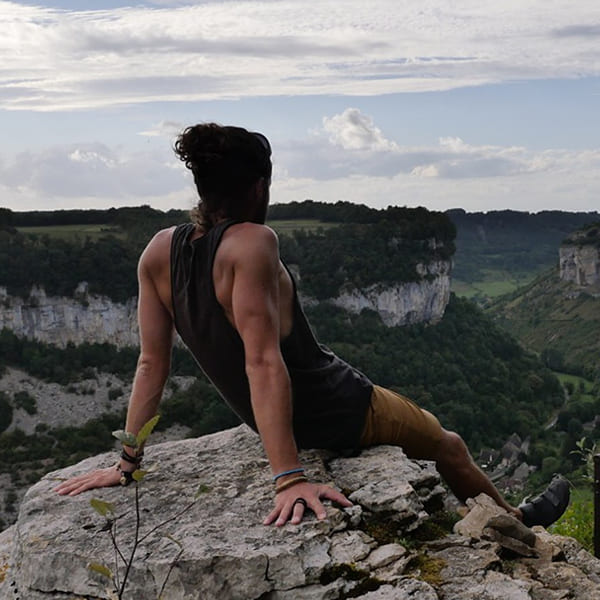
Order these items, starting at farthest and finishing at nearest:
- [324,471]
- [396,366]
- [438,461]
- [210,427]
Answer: [396,366] → [210,427] → [438,461] → [324,471]

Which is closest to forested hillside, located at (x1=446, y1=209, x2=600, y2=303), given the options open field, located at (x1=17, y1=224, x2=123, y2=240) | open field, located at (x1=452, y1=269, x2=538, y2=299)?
open field, located at (x1=452, y1=269, x2=538, y2=299)

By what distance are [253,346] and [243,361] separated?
27 centimetres

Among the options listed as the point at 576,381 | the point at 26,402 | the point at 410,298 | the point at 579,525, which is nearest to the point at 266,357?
the point at 579,525

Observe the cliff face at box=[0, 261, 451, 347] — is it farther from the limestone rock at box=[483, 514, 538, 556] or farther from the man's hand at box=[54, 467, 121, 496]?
the limestone rock at box=[483, 514, 538, 556]

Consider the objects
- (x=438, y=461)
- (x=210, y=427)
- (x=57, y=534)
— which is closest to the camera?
(x=57, y=534)

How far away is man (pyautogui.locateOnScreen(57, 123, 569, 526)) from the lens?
368 cm

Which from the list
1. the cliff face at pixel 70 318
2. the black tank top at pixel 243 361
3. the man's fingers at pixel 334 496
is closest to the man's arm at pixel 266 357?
the man's fingers at pixel 334 496

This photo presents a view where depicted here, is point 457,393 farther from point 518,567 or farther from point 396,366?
point 518,567

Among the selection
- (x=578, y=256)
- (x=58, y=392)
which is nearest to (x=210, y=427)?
(x=58, y=392)

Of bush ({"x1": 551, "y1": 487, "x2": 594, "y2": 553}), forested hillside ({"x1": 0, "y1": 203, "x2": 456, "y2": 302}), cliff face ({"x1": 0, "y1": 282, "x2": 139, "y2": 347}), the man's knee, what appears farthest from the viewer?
forested hillside ({"x1": 0, "y1": 203, "x2": 456, "y2": 302})

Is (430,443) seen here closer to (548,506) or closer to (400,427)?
(400,427)

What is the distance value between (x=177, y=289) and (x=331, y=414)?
102 cm

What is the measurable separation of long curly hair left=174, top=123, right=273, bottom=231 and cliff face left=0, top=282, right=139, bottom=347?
7739cm

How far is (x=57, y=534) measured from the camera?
3.80 metres
